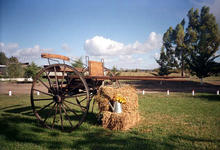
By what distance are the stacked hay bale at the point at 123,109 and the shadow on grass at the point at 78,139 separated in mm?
318

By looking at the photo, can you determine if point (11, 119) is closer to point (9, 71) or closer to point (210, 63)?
point (210, 63)

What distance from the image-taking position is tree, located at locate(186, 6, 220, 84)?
23.3 metres

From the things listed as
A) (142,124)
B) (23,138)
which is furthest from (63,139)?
(142,124)

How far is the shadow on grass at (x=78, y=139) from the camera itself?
394 cm

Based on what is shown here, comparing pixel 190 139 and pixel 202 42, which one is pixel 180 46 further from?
pixel 190 139

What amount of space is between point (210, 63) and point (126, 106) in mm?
23325

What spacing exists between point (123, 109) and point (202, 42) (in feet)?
89.3

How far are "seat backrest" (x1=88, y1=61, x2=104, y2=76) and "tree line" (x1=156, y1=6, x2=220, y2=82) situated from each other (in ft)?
73.6

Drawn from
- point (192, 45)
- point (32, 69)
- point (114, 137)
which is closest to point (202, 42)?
point (192, 45)

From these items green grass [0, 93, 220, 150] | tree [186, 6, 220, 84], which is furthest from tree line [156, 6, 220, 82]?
green grass [0, 93, 220, 150]

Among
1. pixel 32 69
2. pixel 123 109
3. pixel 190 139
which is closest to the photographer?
pixel 190 139

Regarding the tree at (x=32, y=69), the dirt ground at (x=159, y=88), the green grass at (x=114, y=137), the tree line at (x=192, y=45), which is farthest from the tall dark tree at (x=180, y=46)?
the tree at (x=32, y=69)

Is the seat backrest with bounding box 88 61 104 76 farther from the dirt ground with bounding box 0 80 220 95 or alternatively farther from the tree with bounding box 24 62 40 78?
the tree with bounding box 24 62 40 78

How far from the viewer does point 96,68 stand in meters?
6.22
